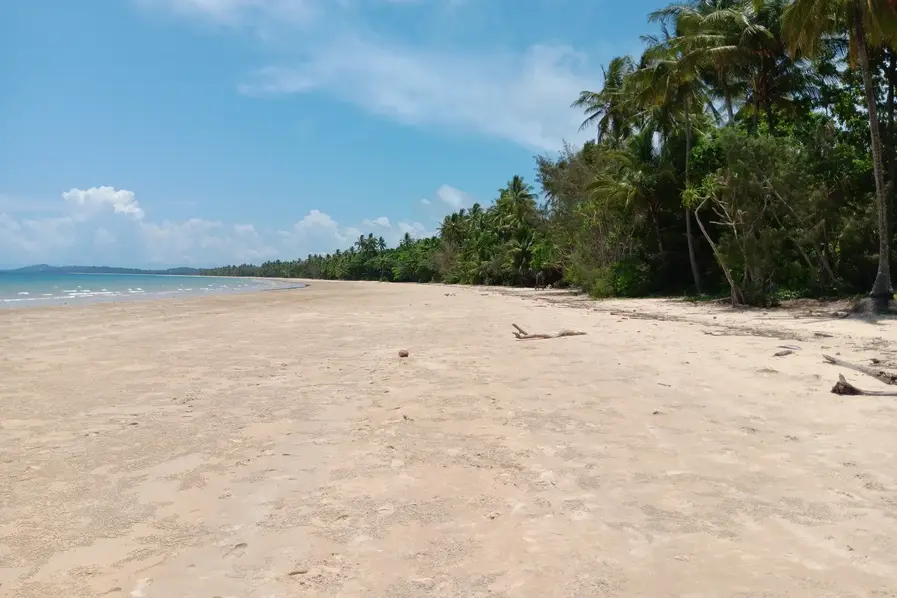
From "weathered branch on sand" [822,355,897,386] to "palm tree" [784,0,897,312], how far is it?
7885 mm

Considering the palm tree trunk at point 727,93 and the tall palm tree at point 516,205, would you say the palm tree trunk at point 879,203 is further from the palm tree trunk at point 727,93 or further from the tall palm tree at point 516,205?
the tall palm tree at point 516,205

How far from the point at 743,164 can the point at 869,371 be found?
1196 centimetres

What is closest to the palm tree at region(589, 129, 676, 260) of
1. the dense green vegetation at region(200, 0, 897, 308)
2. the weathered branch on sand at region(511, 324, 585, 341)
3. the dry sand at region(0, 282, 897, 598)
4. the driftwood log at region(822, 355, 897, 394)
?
the dense green vegetation at region(200, 0, 897, 308)

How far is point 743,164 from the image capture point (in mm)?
17172

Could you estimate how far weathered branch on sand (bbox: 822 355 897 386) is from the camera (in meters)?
6.49

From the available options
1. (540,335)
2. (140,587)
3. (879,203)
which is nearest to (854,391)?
(540,335)

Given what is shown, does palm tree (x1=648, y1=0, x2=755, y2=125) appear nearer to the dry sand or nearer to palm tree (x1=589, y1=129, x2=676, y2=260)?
palm tree (x1=589, y1=129, x2=676, y2=260)

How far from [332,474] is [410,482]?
1.97 feet

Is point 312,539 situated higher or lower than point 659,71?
lower

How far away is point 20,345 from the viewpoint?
12.3 m

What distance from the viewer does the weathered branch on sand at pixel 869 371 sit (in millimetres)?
6491

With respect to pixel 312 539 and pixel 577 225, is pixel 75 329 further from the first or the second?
pixel 577 225

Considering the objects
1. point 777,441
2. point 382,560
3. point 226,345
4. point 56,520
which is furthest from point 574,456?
point 226,345

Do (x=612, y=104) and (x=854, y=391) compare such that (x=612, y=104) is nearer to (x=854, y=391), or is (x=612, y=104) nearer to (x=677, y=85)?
(x=677, y=85)
